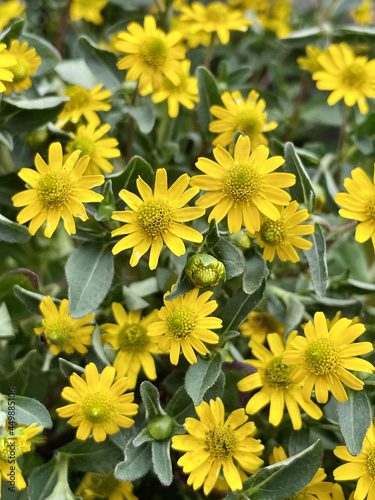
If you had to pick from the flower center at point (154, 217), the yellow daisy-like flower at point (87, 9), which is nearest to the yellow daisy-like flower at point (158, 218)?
the flower center at point (154, 217)

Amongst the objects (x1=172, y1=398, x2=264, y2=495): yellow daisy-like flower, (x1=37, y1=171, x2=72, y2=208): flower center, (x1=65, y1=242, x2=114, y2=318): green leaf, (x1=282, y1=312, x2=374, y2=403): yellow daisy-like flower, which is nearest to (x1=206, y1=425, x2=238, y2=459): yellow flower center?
(x1=172, y1=398, x2=264, y2=495): yellow daisy-like flower

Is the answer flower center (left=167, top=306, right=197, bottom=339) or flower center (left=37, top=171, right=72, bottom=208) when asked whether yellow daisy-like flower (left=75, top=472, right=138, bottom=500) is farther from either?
flower center (left=37, top=171, right=72, bottom=208)

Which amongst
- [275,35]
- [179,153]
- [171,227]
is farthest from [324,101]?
[171,227]

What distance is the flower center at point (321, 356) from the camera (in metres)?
0.68

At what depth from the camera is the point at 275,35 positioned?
1321 millimetres

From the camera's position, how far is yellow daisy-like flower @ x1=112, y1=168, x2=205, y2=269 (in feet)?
2.32

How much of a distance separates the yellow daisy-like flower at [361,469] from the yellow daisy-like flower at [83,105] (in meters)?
0.59

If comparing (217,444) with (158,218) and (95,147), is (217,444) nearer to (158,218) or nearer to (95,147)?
(158,218)

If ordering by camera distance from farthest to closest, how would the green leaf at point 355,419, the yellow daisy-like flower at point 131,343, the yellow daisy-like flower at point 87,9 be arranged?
the yellow daisy-like flower at point 87,9 → the yellow daisy-like flower at point 131,343 → the green leaf at point 355,419

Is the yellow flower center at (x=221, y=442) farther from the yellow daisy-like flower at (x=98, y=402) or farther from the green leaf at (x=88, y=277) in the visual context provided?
the green leaf at (x=88, y=277)

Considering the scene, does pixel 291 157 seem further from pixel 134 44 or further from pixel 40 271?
pixel 40 271

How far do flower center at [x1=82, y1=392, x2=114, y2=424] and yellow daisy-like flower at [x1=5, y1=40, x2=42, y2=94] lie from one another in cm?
45

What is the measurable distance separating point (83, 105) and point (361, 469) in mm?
646

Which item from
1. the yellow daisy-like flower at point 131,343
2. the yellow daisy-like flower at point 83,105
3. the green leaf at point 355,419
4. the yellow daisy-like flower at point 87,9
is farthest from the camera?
the yellow daisy-like flower at point 87,9
